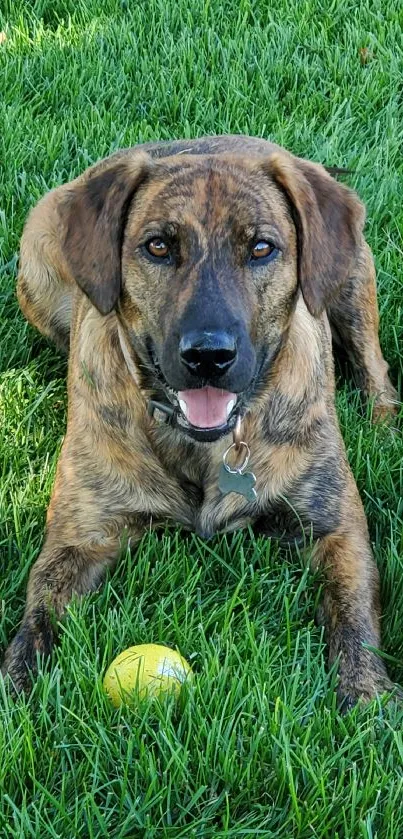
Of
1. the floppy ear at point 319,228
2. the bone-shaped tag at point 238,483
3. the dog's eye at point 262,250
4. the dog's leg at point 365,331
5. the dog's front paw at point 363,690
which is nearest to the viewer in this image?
the dog's front paw at point 363,690

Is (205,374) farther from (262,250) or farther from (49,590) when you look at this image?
(49,590)

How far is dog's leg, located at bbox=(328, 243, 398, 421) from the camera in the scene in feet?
14.3

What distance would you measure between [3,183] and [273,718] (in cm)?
322

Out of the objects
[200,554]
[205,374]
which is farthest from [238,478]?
[205,374]

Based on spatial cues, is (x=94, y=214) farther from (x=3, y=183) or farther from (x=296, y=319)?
(x=3, y=183)

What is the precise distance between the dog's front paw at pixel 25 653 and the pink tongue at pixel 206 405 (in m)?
0.74

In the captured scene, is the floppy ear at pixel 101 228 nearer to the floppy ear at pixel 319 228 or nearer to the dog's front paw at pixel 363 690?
the floppy ear at pixel 319 228

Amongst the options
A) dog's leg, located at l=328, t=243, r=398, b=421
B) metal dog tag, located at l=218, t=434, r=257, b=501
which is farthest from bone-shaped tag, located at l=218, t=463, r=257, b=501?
dog's leg, located at l=328, t=243, r=398, b=421

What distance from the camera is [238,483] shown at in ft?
11.1

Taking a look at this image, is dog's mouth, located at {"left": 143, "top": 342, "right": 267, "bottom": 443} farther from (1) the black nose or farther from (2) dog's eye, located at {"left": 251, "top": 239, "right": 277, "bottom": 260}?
(2) dog's eye, located at {"left": 251, "top": 239, "right": 277, "bottom": 260}

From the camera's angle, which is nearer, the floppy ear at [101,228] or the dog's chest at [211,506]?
the floppy ear at [101,228]

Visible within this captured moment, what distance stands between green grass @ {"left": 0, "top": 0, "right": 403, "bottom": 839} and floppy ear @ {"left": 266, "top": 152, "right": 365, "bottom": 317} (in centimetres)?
81

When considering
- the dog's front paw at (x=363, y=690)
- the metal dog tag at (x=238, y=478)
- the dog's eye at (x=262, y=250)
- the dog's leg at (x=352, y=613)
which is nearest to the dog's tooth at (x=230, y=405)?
the metal dog tag at (x=238, y=478)

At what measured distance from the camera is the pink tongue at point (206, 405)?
316 centimetres
